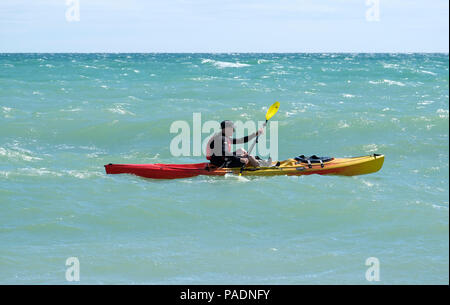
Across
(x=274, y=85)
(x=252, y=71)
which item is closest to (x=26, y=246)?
(x=274, y=85)

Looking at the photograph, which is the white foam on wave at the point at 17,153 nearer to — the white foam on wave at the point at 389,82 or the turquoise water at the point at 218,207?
the turquoise water at the point at 218,207

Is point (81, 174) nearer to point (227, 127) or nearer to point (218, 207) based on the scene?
point (227, 127)

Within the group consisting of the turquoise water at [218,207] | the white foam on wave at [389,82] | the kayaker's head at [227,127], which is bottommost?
the turquoise water at [218,207]

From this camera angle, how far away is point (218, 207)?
27.3 feet

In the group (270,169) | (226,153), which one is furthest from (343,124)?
(226,153)

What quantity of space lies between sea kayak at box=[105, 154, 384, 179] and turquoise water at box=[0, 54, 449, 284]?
0.16 meters

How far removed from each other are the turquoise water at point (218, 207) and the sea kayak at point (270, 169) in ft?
0.52

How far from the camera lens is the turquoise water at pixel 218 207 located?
616cm

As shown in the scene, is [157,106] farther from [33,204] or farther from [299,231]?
[299,231]

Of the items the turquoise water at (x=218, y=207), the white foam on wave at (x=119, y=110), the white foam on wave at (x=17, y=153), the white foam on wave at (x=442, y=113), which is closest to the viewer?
the turquoise water at (x=218, y=207)

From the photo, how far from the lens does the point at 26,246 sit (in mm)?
6754

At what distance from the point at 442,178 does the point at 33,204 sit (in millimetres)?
6568

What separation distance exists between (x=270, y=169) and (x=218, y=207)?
1748 mm

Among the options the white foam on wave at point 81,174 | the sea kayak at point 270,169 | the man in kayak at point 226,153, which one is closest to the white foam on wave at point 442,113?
the sea kayak at point 270,169
